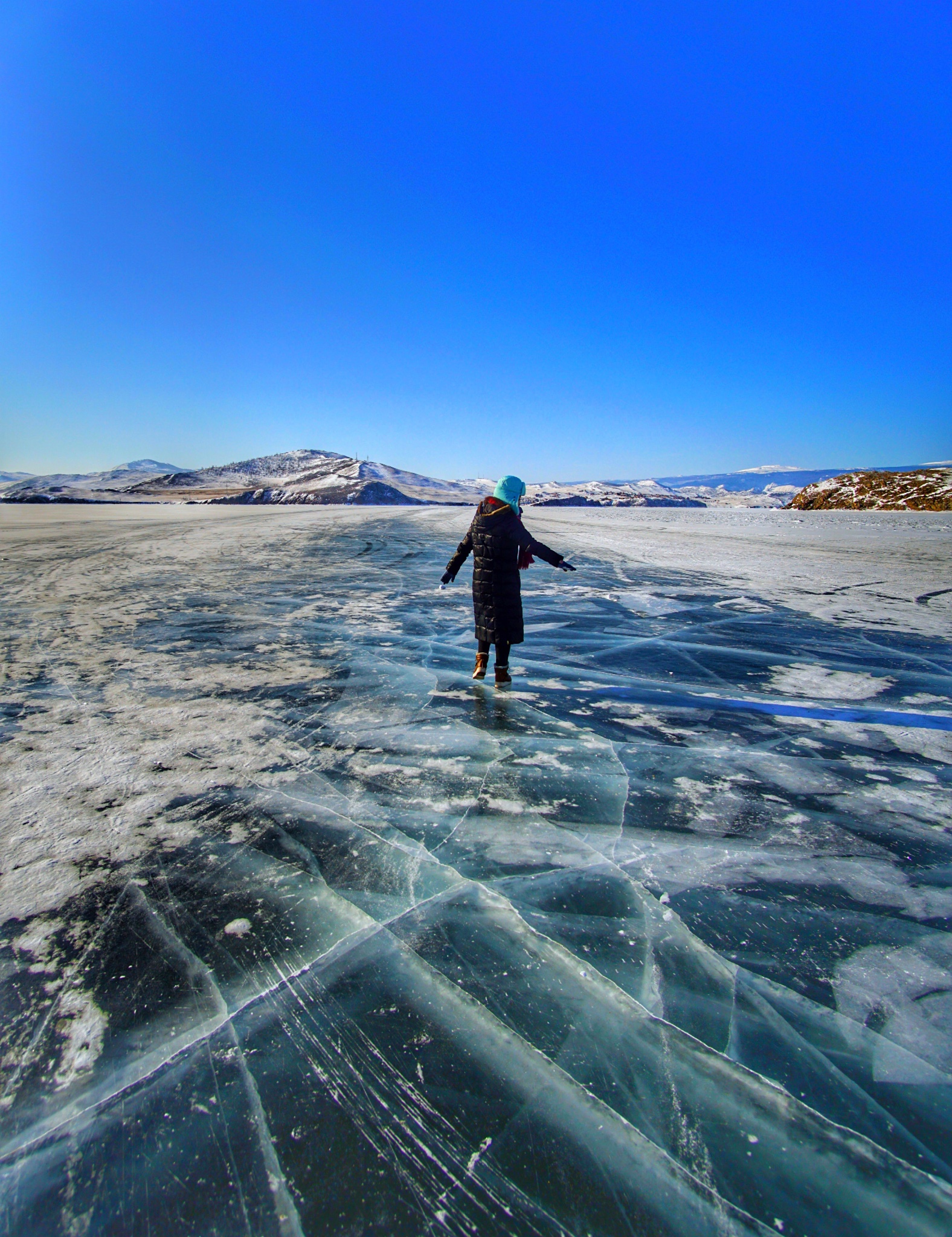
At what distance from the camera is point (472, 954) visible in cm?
161

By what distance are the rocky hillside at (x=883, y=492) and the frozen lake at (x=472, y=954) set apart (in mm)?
27930

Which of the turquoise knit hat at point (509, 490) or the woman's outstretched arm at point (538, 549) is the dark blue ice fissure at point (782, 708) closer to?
the woman's outstretched arm at point (538, 549)

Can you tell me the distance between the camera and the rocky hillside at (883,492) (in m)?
25.3

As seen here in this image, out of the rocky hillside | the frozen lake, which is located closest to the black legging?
the frozen lake

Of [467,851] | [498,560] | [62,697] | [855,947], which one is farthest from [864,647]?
[62,697]

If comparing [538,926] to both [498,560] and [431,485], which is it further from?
[431,485]

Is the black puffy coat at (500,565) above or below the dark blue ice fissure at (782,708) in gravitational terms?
above

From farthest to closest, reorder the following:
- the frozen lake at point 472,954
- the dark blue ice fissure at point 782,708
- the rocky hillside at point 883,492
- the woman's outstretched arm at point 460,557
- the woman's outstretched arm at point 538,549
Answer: the rocky hillside at point 883,492, the woman's outstretched arm at point 460,557, the woman's outstretched arm at point 538,549, the dark blue ice fissure at point 782,708, the frozen lake at point 472,954

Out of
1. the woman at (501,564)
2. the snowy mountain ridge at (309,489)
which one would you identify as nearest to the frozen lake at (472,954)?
the woman at (501,564)

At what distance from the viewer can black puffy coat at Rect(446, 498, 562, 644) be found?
12.3 ft

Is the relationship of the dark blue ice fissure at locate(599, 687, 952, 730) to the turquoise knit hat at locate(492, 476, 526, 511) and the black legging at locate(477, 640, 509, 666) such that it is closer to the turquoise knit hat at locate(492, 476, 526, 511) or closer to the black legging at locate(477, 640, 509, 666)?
the black legging at locate(477, 640, 509, 666)

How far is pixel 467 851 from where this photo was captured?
204 cm

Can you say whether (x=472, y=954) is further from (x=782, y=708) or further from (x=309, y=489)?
(x=309, y=489)

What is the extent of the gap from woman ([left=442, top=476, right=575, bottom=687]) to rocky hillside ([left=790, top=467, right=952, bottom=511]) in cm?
2808
